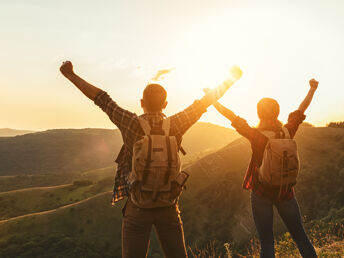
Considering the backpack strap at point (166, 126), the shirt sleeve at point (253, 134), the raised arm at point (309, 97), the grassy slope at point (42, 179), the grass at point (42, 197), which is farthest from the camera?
the grassy slope at point (42, 179)

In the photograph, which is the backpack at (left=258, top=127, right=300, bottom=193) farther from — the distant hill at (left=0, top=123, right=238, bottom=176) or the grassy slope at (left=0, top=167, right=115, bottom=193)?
the distant hill at (left=0, top=123, right=238, bottom=176)

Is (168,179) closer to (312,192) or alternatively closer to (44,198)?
(312,192)

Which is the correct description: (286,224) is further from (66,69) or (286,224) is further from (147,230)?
(66,69)

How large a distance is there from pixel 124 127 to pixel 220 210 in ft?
96.6

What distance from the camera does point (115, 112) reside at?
2418mm

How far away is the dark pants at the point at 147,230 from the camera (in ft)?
7.48

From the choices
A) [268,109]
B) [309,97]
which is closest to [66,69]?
[268,109]

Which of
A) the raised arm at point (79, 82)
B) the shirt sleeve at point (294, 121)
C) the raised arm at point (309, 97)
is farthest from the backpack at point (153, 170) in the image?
the raised arm at point (309, 97)

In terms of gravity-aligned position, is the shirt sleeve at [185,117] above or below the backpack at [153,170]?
above

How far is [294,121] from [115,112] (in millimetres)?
2449

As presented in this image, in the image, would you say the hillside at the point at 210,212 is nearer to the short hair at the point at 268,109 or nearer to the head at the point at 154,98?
the short hair at the point at 268,109

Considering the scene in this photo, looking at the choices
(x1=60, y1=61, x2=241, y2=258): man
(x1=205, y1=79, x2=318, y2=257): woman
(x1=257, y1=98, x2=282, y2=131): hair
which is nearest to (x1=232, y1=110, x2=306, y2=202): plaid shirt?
(x1=205, y1=79, x2=318, y2=257): woman

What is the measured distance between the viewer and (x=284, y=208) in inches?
121

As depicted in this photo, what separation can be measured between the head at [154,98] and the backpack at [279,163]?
1440 mm
